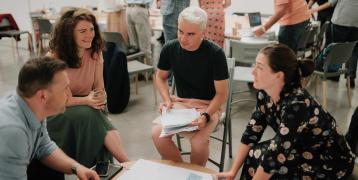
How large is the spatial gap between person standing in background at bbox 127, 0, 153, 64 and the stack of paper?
98.9 inches

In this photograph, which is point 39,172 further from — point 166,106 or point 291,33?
point 291,33

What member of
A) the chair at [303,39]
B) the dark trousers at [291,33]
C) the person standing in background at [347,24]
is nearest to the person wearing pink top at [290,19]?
the dark trousers at [291,33]

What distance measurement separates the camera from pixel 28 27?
8.20m

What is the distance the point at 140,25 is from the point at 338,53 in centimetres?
233

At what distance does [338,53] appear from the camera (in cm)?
343

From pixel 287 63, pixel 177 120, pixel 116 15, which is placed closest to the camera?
pixel 287 63

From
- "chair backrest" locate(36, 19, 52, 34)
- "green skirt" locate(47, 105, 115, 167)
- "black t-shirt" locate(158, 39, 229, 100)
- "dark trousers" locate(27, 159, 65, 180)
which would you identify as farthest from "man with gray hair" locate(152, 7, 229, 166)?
"chair backrest" locate(36, 19, 52, 34)

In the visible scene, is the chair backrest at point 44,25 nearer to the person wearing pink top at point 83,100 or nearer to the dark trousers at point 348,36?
the person wearing pink top at point 83,100

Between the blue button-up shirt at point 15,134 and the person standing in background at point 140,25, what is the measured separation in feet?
10.4

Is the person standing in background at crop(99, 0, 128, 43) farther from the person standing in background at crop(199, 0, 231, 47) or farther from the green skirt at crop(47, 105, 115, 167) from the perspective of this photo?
the green skirt at crop(47, 105, 115, 167)

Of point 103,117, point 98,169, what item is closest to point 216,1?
point 103,117

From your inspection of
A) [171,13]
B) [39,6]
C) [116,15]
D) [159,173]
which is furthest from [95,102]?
[39,6]

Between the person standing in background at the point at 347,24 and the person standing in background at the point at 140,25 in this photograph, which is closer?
the person standing in background at the point at 347,24

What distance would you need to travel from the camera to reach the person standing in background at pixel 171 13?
3879 mm
